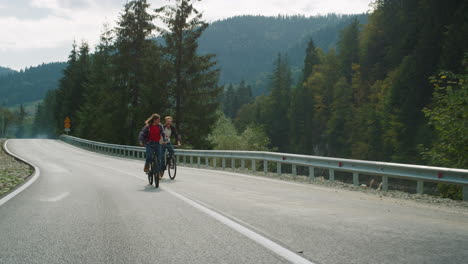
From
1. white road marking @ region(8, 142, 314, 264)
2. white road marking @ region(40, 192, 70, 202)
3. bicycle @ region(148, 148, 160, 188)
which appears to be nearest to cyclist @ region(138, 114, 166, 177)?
bicycle @ region(148, 148, 160, 188)

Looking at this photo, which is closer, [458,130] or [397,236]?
[397,236]

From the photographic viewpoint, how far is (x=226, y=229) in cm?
581

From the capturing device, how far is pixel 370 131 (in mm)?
54531

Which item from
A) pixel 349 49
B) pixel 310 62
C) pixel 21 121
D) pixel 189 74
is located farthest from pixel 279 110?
pixel 21 121

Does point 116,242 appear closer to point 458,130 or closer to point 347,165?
point 347,165

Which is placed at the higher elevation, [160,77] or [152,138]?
[160,77]

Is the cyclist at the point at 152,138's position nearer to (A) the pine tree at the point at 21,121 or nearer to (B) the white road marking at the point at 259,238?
(B) the white road marking at the point at 259,238

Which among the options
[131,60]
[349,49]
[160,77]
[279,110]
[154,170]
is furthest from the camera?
[279,110]

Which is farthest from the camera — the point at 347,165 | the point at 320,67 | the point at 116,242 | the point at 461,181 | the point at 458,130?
the point at 320,67

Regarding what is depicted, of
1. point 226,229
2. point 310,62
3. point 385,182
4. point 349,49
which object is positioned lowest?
point 385,182

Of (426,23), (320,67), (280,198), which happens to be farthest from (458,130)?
(320,67)

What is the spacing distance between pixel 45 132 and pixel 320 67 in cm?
10860

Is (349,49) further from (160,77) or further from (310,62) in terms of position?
(160,77)

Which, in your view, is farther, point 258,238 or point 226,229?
point 226,229
